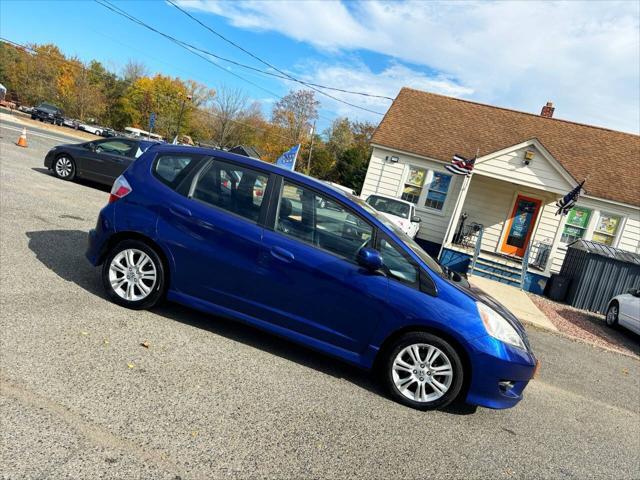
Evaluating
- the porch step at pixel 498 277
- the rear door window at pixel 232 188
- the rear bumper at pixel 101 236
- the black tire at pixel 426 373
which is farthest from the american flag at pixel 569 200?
the rear bumper at pixel 101 236

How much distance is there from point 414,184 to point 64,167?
11405mm

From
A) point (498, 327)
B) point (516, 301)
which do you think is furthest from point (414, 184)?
point (498, 327)

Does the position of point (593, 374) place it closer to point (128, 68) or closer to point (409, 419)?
point (409, 419)

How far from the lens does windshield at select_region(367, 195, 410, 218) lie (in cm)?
1393

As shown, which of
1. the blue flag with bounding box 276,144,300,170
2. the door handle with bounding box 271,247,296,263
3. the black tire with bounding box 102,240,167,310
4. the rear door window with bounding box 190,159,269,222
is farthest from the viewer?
the blue flag with bounding box 276,144,300,170

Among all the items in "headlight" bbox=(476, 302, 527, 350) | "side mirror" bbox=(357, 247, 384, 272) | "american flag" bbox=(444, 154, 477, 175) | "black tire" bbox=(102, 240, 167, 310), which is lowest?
"black tire" bbox=(102, 240, 167, 310)

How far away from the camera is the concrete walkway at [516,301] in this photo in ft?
31.3

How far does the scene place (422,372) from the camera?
3.99 m

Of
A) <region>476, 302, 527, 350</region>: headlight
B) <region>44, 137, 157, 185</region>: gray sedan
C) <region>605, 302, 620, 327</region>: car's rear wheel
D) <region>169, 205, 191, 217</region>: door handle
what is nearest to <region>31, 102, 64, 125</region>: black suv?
<region>44, 137, 157, 185</region>: gray sedan

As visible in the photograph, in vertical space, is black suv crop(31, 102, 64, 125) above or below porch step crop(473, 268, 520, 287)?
above

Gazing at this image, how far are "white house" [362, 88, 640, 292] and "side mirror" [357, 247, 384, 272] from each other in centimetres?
1106

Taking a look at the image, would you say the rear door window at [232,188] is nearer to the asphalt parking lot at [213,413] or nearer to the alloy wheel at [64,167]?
the asphalt parking lot at [213,413]

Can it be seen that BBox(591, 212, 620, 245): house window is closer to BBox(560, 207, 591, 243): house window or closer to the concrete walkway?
BBox(560, 207, 591, 243): house window

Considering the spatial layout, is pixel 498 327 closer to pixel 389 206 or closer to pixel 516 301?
pixel 516 301
